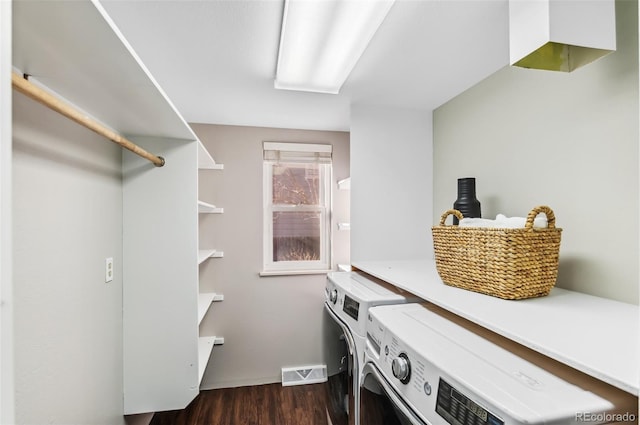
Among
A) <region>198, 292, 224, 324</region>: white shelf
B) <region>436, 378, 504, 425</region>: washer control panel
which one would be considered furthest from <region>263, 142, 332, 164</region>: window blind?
<region>436, 378, 504, 425</region>: washer control panel

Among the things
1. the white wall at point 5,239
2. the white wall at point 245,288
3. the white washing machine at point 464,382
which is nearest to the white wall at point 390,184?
the white wall at point 245,288

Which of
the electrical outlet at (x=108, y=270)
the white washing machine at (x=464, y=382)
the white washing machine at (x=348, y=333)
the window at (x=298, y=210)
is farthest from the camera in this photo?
the window at (x=298, y=210)

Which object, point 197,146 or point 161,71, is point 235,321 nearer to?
point 197,146

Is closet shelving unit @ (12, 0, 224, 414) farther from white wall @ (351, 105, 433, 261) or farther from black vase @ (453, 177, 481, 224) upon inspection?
black vase @ (453, 177, 481, 224)

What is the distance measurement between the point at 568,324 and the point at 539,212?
1.19ft

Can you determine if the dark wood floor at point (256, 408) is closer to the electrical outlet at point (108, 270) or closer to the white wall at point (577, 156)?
the electrical outlet at point (108, 270)

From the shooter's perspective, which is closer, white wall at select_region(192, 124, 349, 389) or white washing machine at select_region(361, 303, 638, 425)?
white washing machine at select_region(361, 303, 638, 425)

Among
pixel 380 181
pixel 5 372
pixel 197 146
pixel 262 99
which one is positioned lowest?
pixel 5 372

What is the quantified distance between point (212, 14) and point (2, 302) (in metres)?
1.18

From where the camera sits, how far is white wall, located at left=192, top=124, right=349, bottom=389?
8.61 ft

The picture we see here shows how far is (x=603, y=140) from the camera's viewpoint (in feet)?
3.62

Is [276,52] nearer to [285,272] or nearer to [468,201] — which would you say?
[468,201]

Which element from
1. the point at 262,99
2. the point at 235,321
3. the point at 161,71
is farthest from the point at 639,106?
the point at 235,321

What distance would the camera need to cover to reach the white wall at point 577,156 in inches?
40.6
